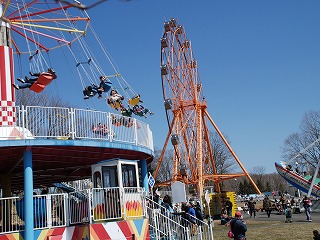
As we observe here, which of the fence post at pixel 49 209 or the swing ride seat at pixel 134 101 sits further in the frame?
the swing ride seat at pixel 134 101

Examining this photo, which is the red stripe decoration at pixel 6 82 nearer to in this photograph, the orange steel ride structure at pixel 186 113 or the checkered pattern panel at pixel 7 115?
the checkered pattern panel at pixel 7 115

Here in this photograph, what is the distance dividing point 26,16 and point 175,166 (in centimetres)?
2940

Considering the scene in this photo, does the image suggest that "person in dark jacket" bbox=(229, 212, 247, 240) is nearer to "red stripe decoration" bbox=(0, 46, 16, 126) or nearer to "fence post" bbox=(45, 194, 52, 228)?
"fence post" bbox=(45, 194, 52, 228)

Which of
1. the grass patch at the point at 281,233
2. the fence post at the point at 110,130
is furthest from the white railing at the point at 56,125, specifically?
the grass patch at the point at 281,233

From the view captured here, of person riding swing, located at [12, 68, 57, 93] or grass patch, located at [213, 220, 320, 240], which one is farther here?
grass patch, located at [213, 220, 320, 240]

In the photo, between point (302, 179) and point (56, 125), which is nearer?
point (56, 125)

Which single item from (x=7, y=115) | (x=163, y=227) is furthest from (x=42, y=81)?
(x=163, y=227)

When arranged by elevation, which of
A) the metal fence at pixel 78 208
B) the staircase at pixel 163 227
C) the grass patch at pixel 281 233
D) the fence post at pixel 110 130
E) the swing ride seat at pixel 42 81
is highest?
the swing ride seat at pixel 42 81

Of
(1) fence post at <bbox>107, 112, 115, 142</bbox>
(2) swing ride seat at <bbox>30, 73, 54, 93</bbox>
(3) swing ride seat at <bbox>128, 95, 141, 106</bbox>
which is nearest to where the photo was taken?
(1) fence post at <bbox>107, 112, 115, 142</bbox>

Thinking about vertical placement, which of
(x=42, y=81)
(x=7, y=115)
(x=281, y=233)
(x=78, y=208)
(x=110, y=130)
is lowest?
(x=281, y=233)

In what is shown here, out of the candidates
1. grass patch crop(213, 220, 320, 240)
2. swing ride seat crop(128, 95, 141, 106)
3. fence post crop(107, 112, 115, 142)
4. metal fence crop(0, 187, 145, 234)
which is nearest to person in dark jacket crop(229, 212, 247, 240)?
metal fence crop(0, 187, 145, 234)

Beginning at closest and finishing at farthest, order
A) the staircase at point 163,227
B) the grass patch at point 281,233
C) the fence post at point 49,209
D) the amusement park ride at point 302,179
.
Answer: the fence post at point 49,209, the staircase at point 163,227, the grass patch at point 281,233, the amusement park ride at point 302,179

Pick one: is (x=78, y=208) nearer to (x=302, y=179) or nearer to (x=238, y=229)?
(x=238, y=229)

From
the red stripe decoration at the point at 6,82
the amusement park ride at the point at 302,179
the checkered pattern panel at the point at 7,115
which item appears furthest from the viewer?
the amusement park ride at the point at 302,179
